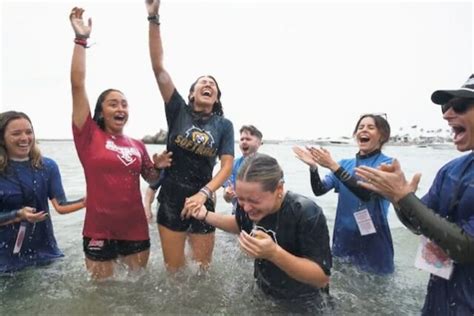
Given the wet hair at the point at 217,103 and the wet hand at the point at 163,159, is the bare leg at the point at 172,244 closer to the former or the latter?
the wet hand at the point at 163,159

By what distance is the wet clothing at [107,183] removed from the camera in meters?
3.63

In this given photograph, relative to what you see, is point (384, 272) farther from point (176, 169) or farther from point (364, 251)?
point (176, 169)

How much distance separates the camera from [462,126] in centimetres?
231

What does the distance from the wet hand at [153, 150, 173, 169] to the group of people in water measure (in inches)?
0.9

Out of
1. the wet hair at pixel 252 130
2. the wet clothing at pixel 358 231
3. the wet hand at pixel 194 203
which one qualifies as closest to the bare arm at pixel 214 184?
the wet hand at pixel 194 203

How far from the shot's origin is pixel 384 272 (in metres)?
4.84

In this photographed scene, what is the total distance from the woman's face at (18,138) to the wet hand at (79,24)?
50.5 inches

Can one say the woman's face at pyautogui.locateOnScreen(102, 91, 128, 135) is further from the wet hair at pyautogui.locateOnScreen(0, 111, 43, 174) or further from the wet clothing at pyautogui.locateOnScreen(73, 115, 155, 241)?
the wet hair at pyautogui.locateOnScreen(0, 111, 43, 174)

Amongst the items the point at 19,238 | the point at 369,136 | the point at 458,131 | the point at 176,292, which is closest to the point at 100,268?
the point at 176,292

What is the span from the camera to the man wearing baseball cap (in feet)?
6.91

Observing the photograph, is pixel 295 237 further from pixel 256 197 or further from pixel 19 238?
pixel 19 238

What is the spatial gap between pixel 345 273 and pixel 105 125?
3.49 m

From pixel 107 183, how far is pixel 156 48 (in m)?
1.45

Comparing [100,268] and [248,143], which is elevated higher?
[248,143]
